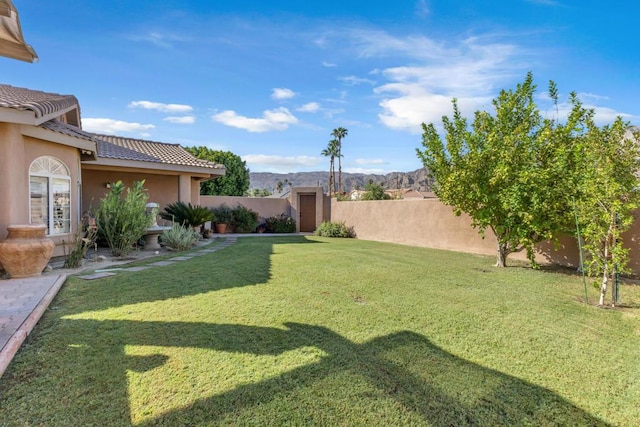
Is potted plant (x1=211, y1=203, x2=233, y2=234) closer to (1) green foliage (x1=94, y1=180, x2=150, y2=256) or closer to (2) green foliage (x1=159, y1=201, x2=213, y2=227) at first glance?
(2) green foliage (x1=159, y1=201, x2=213, y2=227)

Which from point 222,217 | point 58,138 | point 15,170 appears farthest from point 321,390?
point 222,217

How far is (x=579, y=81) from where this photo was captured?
1164 centimetres

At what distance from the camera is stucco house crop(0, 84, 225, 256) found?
768cm

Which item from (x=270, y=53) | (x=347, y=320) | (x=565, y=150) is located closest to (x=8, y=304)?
(x=347, y=320)

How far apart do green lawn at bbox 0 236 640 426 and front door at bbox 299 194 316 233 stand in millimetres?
16374

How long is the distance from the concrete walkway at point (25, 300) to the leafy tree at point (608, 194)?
880 cm

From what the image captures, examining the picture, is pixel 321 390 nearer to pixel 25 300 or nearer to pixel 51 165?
pixel 25 300

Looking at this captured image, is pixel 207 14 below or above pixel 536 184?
above

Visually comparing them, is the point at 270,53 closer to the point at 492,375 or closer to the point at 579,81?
the point at 579,81

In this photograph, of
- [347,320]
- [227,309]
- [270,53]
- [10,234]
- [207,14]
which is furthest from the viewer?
[270,53]

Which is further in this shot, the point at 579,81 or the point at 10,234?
the point at 579,81

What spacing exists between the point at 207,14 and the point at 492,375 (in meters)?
14.0

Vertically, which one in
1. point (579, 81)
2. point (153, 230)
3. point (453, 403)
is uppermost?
point (579, 81)

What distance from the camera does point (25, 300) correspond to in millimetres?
5512
